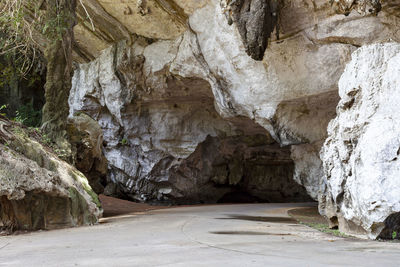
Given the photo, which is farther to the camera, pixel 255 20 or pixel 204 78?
pixel 204 78

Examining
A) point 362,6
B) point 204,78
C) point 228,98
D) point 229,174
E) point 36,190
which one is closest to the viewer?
point 36,190

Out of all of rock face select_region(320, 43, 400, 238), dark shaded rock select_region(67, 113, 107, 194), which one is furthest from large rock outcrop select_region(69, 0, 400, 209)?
dark shaded rock select_region(67, 113, 107, 194)

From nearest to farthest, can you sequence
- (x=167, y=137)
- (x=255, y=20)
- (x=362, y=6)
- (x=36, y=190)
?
(x=36, y=190)
(x=362, y=6)
(x=255, y=20)
(x=167, y=137)

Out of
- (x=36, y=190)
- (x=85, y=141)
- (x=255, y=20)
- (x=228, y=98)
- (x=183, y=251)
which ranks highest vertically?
(x=255, y=20)

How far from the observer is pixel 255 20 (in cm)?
947

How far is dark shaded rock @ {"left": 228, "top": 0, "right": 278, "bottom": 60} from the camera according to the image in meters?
9.43

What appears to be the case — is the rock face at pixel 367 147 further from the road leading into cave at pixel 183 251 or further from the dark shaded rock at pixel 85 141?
the dark shaded rock at pixel 85 141

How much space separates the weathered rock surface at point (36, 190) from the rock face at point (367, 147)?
4.73 meters

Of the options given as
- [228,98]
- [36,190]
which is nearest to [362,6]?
[228,98]

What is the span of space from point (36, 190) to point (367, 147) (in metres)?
5.22

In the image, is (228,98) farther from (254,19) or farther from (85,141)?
(85,141)

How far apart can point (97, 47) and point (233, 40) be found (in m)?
7.86

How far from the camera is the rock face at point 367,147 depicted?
5.33 meters

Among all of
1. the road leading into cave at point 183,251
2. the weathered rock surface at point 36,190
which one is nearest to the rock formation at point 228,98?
the road leading into cave at point 183,251
